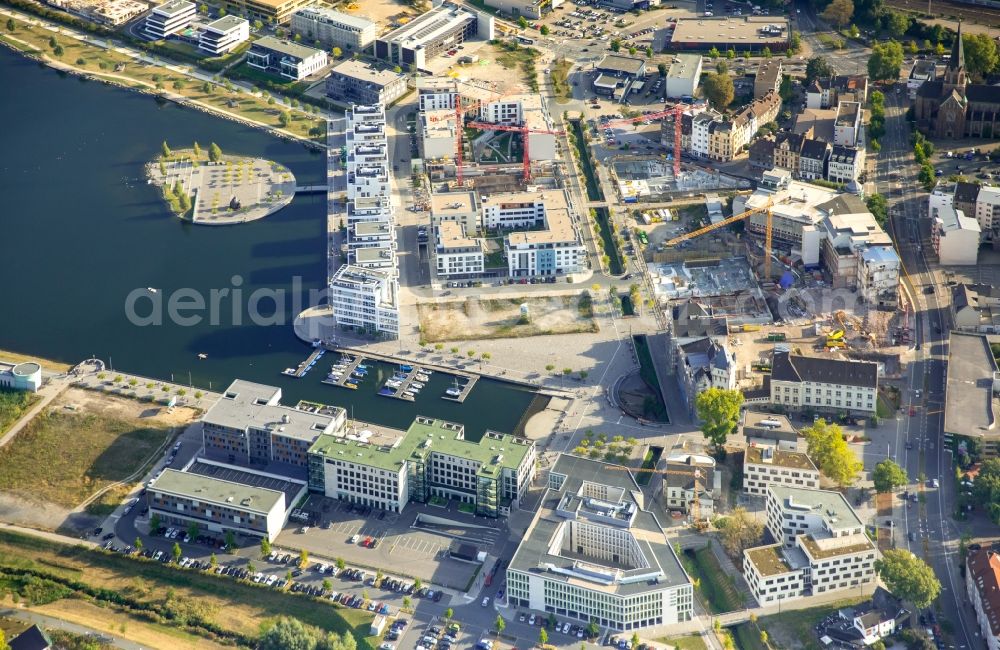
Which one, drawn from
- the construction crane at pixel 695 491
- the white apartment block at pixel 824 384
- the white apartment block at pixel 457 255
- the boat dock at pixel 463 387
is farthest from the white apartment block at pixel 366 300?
the white apartment block at pixel 824 384

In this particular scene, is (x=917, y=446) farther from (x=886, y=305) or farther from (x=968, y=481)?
(x=886, y=305)

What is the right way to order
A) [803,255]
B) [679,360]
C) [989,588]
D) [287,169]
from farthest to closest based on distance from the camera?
1. [287,169]
2. [803,255]
3. [679,360]
4. [989,588]

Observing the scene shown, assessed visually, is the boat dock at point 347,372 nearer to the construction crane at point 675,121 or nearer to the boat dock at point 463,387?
the boat dock at point 463,387

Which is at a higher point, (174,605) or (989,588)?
(989,588)

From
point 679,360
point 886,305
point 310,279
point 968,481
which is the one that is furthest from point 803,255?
point 310,279

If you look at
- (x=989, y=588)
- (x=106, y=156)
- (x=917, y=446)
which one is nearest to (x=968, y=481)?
(x=917, y=446)

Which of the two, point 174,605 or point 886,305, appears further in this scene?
point 886,305

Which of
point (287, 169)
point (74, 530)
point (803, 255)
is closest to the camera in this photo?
point (74, 530)
